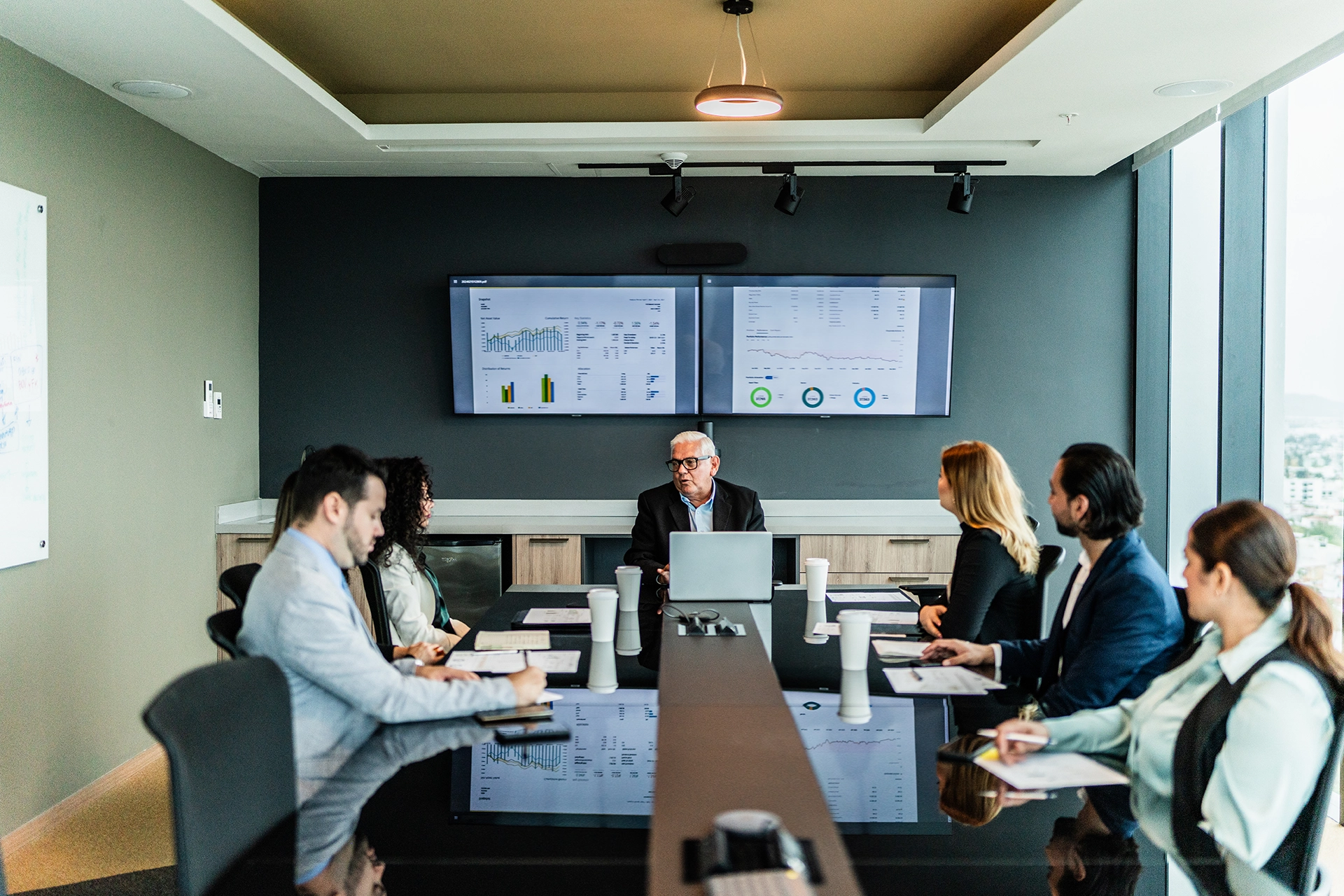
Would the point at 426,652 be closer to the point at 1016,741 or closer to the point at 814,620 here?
the point at 814,620

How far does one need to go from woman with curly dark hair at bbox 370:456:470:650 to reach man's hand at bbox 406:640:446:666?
0.58 ft

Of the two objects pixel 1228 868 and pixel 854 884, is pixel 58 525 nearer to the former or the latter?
pixel 854 884

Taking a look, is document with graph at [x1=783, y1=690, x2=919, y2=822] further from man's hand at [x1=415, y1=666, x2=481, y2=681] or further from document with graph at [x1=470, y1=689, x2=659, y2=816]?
man's hand at [x1=415, y1=666, x2=481, y2=681]

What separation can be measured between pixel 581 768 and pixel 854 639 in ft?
2.83

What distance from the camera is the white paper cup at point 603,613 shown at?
8.70ft

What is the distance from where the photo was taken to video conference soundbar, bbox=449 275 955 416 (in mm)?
5332

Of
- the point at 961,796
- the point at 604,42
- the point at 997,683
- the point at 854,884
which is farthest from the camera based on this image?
the point at 604,42

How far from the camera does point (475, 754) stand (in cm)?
187

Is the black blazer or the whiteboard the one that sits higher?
the whiteboard

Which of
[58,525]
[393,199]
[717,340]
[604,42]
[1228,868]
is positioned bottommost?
[1228,868]

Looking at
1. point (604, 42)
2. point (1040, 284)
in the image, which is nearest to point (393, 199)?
point (604, 42)

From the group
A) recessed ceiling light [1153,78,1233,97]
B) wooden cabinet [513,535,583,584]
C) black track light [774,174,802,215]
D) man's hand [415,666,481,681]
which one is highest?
recessed ceiling light [1153,78,1233,97]

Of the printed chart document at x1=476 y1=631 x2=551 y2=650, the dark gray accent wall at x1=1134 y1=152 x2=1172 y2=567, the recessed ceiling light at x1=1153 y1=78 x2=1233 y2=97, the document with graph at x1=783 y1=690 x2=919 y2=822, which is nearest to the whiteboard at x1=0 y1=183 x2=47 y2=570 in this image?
the printed chart document at x1=476 y1=631 x2=551 y2=650

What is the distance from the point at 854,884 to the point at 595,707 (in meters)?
0.95
